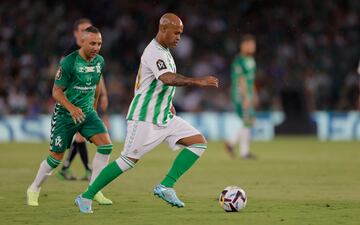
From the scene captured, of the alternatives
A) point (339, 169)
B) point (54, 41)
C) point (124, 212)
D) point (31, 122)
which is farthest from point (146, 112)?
point (54, 41)

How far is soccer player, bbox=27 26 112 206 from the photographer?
10039 mm

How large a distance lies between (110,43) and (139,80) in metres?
18.0

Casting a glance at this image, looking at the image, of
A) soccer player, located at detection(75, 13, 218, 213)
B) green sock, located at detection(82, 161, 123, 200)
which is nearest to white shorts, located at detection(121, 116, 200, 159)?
soccer player, located at detection(75, 13, 218, 213)

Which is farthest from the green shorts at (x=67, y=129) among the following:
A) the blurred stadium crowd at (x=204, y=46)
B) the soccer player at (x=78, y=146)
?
the blurred stadium crowd at (x=204, y=46)

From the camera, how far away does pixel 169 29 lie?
373 inches

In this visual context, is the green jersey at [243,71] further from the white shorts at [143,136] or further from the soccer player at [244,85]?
the white shorts at [143,136]

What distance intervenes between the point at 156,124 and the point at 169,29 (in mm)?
1058

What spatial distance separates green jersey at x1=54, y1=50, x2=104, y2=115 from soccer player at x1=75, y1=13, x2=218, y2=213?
0.89 m

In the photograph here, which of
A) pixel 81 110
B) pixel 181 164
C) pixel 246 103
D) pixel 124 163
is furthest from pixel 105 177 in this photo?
pixel 246 103

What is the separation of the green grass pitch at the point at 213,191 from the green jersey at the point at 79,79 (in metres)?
1.23

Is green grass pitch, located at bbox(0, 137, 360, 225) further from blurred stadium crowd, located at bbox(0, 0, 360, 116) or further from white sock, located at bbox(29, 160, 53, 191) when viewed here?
blurred stadium crowd, located at bbox(0, 0, 360, 116)

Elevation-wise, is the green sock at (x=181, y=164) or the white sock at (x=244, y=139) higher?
the green sock at (x=181, y=164)

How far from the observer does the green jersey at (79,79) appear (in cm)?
1002

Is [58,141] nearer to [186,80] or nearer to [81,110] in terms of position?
[81,110]
